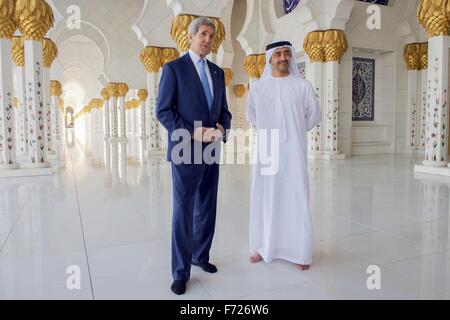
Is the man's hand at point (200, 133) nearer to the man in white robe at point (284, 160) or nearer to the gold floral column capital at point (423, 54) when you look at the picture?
the man in white robe at point (284, 160)

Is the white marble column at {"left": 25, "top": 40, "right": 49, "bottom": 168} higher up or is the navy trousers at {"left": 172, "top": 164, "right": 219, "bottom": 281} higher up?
the white marble column at {"left": 25, "top": 40, "right": 49, "bottom": 168}

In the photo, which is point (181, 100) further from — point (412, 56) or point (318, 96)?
point (412, 56)

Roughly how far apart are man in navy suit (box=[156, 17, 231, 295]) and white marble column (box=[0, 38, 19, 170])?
4.33 metres

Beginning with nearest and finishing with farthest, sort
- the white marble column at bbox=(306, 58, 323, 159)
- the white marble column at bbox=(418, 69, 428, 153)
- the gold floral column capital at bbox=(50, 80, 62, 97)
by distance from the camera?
the white marble column at bbox=(306, 58, 323, 159), the white marble column at bbox=(418, 69, 428, 153), the gold floral column capital at bbox=(50, 80, 62, 97)

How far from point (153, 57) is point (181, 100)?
277 inches

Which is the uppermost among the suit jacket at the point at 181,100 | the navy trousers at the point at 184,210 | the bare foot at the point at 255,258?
the suit jacket at the point at 181,100

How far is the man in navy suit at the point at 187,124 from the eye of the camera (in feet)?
5.70

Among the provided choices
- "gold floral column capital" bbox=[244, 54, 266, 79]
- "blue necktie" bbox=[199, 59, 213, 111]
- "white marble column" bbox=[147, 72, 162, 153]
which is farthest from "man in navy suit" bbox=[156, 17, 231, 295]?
"gold floral column capital" bbox=[244, 54, 266, 79]

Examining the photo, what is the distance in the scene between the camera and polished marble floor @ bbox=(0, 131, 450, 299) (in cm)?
176

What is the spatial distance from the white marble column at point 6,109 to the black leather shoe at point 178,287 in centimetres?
448

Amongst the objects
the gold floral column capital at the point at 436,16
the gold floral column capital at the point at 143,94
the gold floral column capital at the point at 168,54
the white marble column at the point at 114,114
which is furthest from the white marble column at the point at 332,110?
the white marble column at the point at 114,114

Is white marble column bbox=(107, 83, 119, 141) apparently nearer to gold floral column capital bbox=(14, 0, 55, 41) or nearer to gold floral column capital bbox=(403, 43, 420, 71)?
gold floral column capital bbox=(14, 0, 55, 41)

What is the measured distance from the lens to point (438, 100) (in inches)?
212

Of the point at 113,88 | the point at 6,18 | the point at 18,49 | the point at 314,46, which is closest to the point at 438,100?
the point at 314,46
